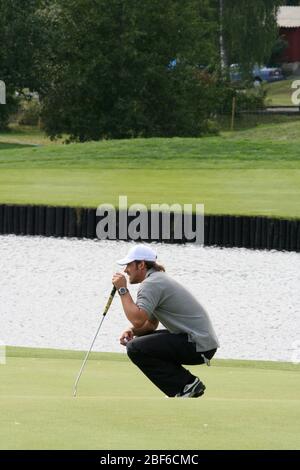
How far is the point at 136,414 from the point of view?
7047 mm

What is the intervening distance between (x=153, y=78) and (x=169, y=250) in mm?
19917

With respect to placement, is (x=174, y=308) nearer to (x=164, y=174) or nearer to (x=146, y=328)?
(x=146, y=328)

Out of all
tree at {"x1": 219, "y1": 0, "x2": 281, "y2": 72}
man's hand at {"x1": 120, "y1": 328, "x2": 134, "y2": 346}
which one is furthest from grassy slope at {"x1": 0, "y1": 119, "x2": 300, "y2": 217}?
tree at {"x1": 219, "y1": 0, "x2": 281, "y2": 72}

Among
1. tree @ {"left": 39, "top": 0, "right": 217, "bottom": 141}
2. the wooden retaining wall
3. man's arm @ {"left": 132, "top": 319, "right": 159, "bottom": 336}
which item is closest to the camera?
man's arm @ {"left": 132, "top": 319, "right": 159, "bottom": 336}

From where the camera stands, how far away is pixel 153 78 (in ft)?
130

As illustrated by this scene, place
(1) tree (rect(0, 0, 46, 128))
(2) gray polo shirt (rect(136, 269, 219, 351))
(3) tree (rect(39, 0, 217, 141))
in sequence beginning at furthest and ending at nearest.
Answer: (1) tree (rect(0, 0, 46, 128))
(3) tree (rect(39, 0, 217, 141))
(2) gray polo shirt (rect(136, 269, 219, 351))

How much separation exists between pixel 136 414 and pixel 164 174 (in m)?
19.2

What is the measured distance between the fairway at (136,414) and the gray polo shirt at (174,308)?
0.45m

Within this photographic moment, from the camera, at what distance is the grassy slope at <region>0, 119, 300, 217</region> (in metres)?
22.6

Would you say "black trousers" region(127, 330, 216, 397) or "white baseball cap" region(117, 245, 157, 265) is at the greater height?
"white baseball cap" region(117, 245, 157, 265)

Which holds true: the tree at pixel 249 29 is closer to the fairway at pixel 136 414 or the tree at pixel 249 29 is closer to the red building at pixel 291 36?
the red building at pixel 291 36

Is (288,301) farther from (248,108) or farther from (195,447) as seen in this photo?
(248,108)

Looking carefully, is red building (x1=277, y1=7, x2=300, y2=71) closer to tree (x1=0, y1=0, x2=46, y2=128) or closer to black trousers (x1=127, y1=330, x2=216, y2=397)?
tree (x1=0, y1=0, x2=46, y2=128)

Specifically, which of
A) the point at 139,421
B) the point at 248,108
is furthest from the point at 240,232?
the point at 248,108
